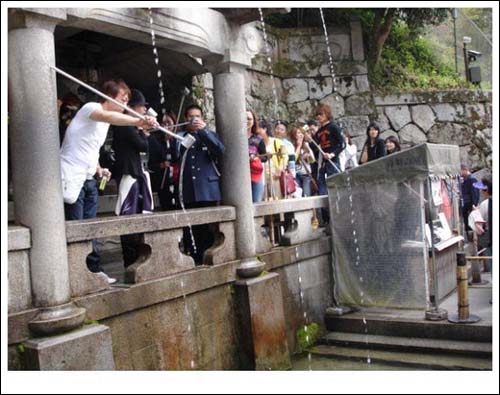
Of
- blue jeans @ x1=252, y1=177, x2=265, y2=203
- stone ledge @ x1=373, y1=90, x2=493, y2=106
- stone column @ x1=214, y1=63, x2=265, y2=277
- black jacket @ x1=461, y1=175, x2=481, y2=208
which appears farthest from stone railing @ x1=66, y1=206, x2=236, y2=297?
stone ledge @ x1=373, y1=90, x2=493, y2=106

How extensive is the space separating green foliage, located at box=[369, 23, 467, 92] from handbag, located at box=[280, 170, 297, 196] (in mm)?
8925

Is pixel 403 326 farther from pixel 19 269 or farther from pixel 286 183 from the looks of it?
pixel 19 269

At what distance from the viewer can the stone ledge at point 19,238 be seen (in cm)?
406

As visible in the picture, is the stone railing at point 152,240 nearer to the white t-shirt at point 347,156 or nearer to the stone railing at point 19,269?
the stone railing at point 19,269

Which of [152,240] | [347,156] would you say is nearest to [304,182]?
[347,156]

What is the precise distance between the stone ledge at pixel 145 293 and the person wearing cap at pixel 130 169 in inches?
18.6

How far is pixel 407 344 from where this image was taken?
6.94 m

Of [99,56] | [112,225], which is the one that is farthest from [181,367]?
[99,56]

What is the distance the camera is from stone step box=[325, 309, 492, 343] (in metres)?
6.68

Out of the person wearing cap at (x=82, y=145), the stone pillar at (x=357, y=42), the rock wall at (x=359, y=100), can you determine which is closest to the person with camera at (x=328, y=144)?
the person wearing cap at (x=82, y=145)

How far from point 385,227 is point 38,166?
491 centimetres

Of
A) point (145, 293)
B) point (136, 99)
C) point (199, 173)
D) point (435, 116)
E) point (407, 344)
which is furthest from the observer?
point (435, 116)

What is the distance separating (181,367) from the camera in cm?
551

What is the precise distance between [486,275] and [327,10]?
1021 cm
